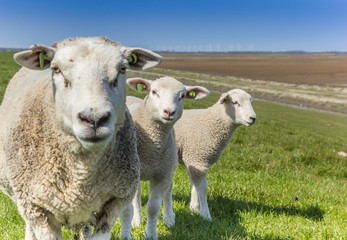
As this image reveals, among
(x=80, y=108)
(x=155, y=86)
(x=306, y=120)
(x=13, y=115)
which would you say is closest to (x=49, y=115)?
(x=13, y=115)

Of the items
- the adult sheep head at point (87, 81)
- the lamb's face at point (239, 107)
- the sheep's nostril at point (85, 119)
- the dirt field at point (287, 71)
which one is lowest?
the dirt field at point (287, 71)

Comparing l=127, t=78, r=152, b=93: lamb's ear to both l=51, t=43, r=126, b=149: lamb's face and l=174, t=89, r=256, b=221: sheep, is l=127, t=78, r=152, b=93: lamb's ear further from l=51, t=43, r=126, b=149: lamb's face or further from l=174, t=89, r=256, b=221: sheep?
l=51, t=43, r=126, b=149: lamb's face

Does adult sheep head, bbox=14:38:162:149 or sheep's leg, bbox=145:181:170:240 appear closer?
adult sheep head, bbox=14:38:162:149

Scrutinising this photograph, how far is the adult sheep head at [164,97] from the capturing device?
159 inches

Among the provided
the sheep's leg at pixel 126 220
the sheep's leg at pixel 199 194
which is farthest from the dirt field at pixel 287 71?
the sheep's leg at pixel 126 220

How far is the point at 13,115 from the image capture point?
293 cm

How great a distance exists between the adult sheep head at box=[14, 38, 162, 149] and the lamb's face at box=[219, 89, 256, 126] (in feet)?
9.70

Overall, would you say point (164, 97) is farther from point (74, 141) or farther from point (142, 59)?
point (74, 141)

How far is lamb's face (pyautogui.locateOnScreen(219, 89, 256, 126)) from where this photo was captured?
5328 mm

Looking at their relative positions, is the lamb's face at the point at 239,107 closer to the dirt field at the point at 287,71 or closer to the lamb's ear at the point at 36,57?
the lamb's ear at the point at 36,57

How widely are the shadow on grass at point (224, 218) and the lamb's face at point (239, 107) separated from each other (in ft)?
4.01

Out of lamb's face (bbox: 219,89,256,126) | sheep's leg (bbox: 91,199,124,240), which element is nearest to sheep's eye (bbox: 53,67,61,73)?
sheep's leg (bbox: 91,199,124,240)

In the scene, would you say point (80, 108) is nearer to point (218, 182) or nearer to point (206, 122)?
point (206, 122)

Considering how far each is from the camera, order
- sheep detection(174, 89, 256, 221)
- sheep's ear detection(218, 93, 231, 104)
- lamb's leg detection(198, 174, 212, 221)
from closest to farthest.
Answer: lamb's leg detection(198, 174, 212, 221)
sheep detection(174, 89, 256, 221)
sheep's ear detection(218, 93, 231, 104)
